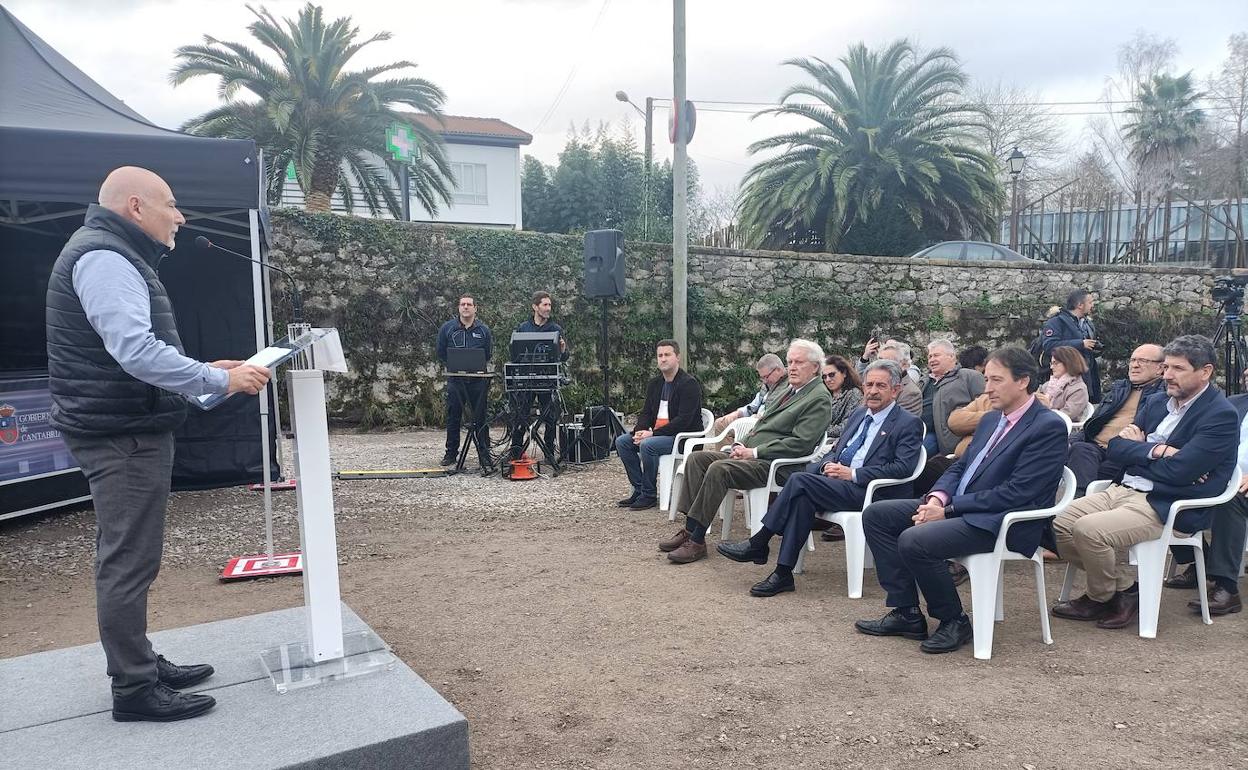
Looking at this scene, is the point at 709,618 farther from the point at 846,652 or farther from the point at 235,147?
the point at 235,147

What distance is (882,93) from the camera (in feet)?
50.6

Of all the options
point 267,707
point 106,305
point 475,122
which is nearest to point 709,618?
point 267,707

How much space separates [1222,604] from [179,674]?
4060 millimetres

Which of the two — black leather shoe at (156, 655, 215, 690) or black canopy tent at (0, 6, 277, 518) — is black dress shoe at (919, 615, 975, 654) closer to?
black leather shoe at (156, 655, 215, 690)

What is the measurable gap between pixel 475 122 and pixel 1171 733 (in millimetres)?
26514

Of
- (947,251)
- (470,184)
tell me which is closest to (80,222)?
(947,251)

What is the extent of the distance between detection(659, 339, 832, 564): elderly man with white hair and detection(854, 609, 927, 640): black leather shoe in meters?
1.27

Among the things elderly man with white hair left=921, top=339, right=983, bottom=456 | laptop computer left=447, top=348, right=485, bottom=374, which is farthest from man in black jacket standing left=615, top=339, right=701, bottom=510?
laptop computer left=447, top=348, right=485, bottom=374

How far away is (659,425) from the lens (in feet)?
19.8

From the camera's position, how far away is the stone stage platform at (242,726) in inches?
81.4

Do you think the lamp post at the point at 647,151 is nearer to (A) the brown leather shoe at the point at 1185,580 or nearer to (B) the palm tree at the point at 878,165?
(B) the palm tree at the point at 878,165

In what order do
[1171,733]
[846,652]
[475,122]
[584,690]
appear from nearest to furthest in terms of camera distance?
Result: [1171,733]
[584,690]
[846,652]
[475,122]

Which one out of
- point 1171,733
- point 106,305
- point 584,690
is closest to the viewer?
point 106,305

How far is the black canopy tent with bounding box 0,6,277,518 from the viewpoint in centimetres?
434
